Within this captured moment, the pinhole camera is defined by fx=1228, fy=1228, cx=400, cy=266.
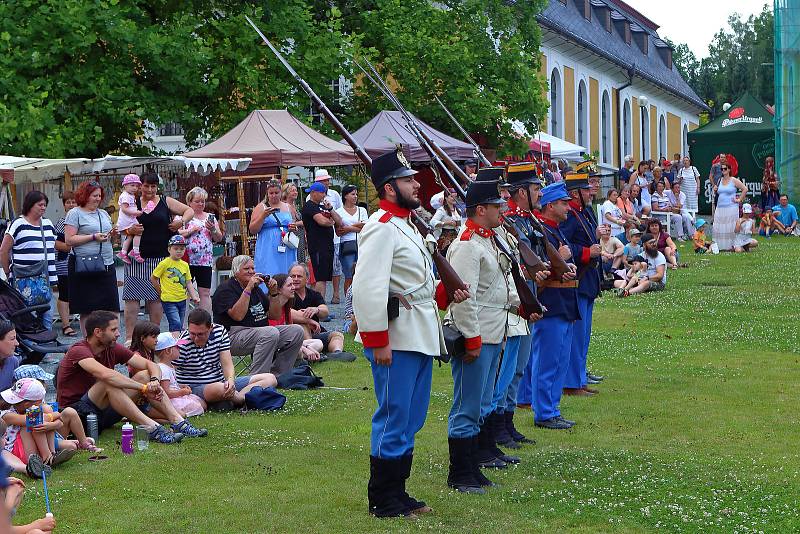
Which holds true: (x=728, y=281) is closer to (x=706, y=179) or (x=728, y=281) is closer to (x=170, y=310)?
(x=170, y=310)

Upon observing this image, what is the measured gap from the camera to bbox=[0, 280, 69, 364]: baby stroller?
12.0 meters

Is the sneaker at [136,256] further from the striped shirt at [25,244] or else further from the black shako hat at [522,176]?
the black shako hat at [522,176]

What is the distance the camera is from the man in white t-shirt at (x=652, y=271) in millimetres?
21375

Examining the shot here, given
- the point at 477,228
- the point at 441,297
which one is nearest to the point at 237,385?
the point at 477,228

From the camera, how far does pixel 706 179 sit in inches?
1636

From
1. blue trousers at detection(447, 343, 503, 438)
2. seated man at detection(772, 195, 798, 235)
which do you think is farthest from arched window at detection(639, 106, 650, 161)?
blue trousers at detection(447, 343, 503, 438)

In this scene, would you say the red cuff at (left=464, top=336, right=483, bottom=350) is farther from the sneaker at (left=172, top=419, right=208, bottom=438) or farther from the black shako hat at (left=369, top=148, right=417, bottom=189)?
the sneaker at (left=172, top=419, right=208, bottom=438)

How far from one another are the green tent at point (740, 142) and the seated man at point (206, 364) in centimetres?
3179

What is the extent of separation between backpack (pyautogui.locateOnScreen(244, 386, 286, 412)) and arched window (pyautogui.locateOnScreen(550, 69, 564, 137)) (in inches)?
1573

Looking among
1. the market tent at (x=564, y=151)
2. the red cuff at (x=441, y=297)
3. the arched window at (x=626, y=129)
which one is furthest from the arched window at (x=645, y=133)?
the red cuff at (x=441, y=297)

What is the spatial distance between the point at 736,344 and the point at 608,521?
8.73 metres

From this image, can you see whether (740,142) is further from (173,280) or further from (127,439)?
(127,439)

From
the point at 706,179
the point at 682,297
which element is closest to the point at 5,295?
the point at 682,297

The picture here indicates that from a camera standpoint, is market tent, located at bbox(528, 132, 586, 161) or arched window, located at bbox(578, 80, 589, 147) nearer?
market tent, located at bbox(528, 132, 586, 161)
